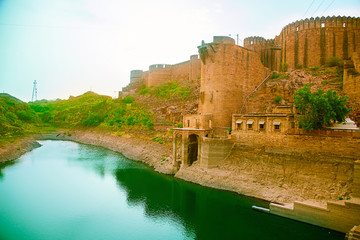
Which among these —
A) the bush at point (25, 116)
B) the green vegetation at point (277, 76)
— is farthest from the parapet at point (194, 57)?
the bush at point (25, 116)

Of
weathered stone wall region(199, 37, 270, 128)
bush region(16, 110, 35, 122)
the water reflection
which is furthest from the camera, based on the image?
bush region(16, 110, 35, 122)

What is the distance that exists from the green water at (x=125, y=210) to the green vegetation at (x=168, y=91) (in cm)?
1575

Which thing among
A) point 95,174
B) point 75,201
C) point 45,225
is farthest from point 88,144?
point 45,225

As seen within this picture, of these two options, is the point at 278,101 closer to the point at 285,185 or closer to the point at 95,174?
the point at 285,185

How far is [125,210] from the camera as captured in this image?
1666cm

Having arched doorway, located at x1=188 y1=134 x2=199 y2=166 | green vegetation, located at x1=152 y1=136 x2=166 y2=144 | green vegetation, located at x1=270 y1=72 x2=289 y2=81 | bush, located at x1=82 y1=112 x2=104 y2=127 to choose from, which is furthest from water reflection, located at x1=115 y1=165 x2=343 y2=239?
bush, located at x1=82 y1=112 x2=104 y2=127

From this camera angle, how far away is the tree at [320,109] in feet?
49.5

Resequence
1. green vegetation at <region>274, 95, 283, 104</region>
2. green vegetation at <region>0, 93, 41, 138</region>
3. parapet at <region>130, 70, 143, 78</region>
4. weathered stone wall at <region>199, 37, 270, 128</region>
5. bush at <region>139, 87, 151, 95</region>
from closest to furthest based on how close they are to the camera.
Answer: green vegetation at <region>274, 95, 283, 104</region> < weathered stone wall at <region>199, 37, 270, 128</region> < green vegetation at <region>0, 93, 41, 138</region> < bush at <region>139, 87, 151, 95</region> < parapet at <region>130, 70, 143, 78</region>

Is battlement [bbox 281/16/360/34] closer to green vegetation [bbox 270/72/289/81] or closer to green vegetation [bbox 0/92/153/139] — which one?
green vegetation [bbox 270/72/289/81]

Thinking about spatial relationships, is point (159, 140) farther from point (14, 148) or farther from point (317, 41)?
point (317, 41)

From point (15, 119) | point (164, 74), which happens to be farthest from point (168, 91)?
point (15, 119)

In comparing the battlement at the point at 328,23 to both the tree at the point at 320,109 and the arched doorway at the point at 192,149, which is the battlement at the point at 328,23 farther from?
the arched doorway at the point at 192,149

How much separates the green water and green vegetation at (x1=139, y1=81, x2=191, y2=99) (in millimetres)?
15753

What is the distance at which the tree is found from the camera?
15094 millimetres
